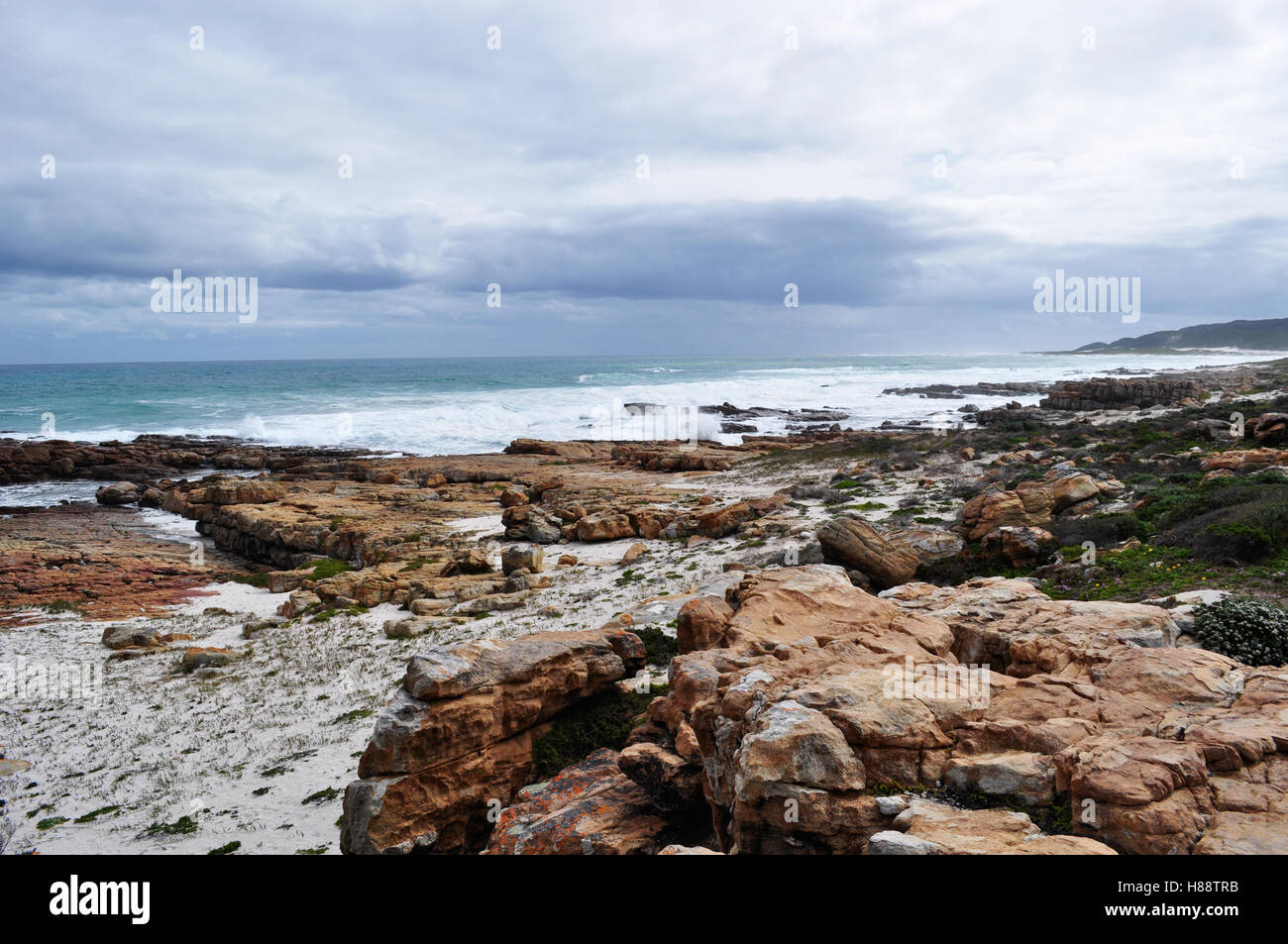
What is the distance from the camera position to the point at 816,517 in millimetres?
19969

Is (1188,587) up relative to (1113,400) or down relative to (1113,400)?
down

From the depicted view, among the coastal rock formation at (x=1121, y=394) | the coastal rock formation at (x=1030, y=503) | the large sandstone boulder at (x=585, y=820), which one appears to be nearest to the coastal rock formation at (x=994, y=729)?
the large sandstone boulder at (x=585, y=820)

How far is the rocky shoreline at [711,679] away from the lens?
491 cm

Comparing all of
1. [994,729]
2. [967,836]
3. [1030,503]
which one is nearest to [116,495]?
[1030,503]

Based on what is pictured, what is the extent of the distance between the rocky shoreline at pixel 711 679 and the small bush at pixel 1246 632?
341mm

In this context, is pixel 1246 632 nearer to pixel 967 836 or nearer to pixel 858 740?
pixel 858 740

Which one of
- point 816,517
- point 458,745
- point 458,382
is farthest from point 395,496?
point 458,382

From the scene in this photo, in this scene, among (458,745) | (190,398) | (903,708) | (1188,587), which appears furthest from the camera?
(190,398)

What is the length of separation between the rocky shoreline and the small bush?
34cm

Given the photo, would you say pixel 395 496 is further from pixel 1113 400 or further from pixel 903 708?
pixel 1113 400

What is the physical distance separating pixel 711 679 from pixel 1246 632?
5.71 metres

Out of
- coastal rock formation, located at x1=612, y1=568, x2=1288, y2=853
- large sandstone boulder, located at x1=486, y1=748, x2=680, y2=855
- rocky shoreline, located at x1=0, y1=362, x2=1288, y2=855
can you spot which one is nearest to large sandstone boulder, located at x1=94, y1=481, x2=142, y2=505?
rocky shoreline, located at x1=0, y1=362, x2=1288, y2=855

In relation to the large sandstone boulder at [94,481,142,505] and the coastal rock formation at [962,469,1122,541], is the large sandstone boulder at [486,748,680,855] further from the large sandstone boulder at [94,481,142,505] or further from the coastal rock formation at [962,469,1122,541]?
the large sandstone boulder at [94,481,142,505]

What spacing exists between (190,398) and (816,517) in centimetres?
8325
